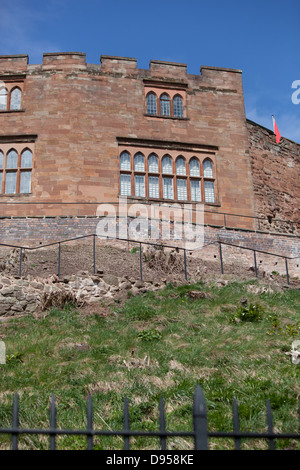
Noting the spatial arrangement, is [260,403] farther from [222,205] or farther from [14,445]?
[222,205]

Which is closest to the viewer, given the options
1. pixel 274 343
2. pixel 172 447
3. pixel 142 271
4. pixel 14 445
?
pixel 14 445

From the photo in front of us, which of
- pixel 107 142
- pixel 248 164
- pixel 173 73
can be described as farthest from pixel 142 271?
pixel 173 73

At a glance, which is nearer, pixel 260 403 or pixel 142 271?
pixel 260 403

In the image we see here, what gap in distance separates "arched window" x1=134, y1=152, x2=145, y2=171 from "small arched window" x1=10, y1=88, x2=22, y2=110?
624cm

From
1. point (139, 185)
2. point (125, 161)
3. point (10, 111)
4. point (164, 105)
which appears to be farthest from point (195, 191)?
point (10, 111)

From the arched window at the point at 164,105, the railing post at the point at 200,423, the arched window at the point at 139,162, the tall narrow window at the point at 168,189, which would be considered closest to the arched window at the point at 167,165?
the tall narrow window at the point at 168,189

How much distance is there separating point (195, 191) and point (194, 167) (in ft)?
4.32

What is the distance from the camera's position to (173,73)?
91.2ft

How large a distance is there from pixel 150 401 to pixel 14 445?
4.90m

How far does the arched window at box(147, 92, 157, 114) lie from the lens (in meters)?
27.1

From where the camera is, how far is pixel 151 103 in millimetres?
27203

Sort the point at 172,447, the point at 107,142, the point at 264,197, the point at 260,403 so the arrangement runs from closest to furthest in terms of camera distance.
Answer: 1. the point at 172,447
2. the point at 260,403
3. the point at 107,142
4. the point at 264,197

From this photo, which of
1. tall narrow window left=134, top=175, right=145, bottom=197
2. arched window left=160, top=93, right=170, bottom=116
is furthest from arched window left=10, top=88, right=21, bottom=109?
arched window left=160, top=93, right=170, bottom=116

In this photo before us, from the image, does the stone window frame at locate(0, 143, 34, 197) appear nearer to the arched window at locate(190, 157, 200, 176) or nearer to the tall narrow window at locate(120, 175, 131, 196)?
the tall narrow window at locate(120, 175, 131, 196)
